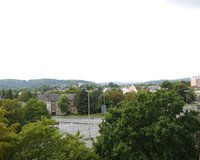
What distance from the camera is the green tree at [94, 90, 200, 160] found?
25.8 metres

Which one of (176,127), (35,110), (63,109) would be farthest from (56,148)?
(63,109)

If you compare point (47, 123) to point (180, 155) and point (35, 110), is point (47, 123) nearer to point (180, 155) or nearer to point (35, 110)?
point (180, 155)

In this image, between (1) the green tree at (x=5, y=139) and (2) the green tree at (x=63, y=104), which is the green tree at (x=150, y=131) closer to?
(1) the green tree at (x=5, y=139)

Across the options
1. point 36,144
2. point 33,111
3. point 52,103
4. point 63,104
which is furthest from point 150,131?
point 52,103

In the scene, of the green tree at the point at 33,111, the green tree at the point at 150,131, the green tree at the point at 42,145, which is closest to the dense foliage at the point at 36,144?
the green tree at the point at 42,145

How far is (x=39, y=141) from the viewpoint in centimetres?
2011

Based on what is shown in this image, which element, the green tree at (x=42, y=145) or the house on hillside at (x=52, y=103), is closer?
the green tree at (x=42, y=145)

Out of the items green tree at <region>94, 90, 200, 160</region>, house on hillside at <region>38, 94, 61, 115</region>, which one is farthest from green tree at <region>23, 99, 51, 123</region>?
house on hillside at <region>38, 94, 61, 115</region>

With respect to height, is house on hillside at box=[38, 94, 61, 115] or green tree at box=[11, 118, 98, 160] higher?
green tree at box=[11, 118, 98, 160]

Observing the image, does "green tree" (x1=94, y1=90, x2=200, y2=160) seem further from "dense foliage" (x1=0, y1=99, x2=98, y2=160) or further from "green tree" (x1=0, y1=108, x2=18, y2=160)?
"green tree" (x1=0, y1=108, x2=18, y2=160)

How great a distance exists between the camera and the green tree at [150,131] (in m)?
25.8

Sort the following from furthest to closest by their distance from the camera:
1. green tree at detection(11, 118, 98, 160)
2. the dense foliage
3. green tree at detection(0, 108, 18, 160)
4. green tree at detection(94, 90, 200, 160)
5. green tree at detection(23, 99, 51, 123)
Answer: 1. green tree at detection(23, 99, 51, 123)
2. green tree at detection(94, 90, 200, 160)
3. green tree at detection(11, 118, 98, 160)
4. the dense foliage
5. green tree at detection(0, 108, 18, 160)

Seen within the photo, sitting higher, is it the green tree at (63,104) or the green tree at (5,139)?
the green tree at (5,139)

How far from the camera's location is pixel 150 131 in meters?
26.0
